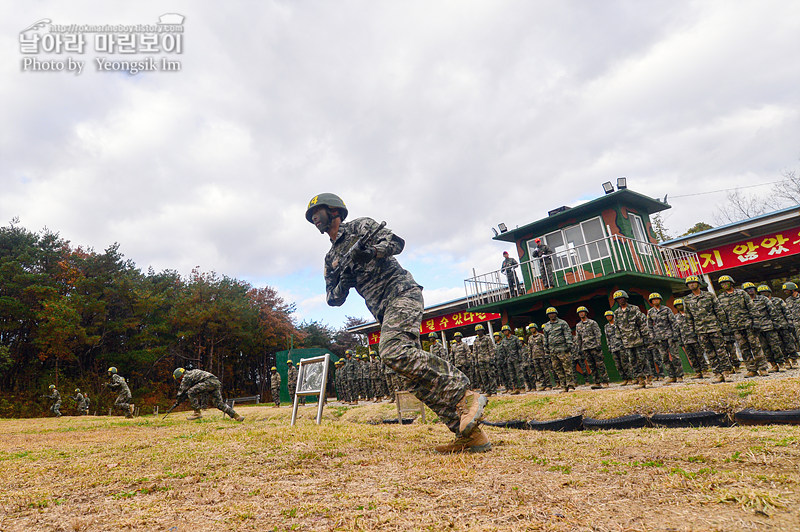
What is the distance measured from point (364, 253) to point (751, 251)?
1575 centimetres

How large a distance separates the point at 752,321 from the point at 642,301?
4.97m

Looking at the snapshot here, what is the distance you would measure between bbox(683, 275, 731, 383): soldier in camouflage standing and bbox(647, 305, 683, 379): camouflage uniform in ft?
1.34

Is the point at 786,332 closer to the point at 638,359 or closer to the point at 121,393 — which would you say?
the point at 638,359

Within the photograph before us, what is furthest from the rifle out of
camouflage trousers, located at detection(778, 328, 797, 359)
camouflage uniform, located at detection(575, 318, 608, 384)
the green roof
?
the green roof

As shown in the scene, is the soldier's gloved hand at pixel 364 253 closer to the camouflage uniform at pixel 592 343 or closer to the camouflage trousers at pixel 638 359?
the camouflage trousers at pixel 638 359

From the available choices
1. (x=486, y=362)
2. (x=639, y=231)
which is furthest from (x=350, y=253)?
(x=639, y=231)

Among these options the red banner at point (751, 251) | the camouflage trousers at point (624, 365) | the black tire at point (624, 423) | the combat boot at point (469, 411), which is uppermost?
the red banner at point (751, 251)

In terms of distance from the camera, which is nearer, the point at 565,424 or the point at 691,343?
the point at 565,424

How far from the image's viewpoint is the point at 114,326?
1091 inches

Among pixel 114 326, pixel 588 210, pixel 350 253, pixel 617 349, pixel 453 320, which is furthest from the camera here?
pixel 114 326

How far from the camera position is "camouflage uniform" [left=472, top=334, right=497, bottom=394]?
1273cm

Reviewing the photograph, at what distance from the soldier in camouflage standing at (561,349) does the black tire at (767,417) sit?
20.2ft

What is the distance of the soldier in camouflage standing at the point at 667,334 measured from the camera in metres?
8.98

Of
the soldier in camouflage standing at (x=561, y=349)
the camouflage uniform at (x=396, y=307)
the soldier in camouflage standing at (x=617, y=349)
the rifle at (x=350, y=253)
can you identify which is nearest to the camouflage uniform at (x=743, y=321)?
the soldier in camouflage standing at (x=617, y=349)
